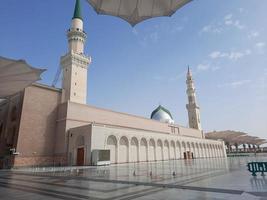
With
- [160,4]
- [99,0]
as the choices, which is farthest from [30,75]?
[160,4]

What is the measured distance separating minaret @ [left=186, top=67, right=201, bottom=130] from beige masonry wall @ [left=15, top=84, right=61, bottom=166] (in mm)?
43338

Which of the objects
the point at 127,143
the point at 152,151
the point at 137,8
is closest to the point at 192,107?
the point at 152,151

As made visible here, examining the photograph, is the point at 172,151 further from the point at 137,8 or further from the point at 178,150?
the point at 137,8

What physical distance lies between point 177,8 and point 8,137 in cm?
3269

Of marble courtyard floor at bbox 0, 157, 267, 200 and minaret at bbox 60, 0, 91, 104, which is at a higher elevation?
minaret at bbox 60, 0, 91, 104

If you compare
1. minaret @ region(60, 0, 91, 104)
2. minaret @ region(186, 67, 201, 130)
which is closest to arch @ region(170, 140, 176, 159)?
minaret @ region(186, 67, 201, 130)

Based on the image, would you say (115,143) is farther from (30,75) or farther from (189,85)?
(189,85)

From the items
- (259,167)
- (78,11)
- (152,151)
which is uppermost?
(78,11)

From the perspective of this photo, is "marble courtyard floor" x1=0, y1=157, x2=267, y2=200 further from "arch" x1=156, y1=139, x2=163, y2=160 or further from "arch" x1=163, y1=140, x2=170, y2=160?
"arch" x1=163, y1=140, x2=170, y2=160

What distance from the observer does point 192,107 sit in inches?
2447

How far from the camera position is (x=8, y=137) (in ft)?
102

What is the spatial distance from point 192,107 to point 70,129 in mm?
42903

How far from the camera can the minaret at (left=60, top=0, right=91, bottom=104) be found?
36.9m

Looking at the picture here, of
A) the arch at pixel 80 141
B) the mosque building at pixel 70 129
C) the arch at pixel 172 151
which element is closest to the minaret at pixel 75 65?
the mosque building at pixel 70 129
